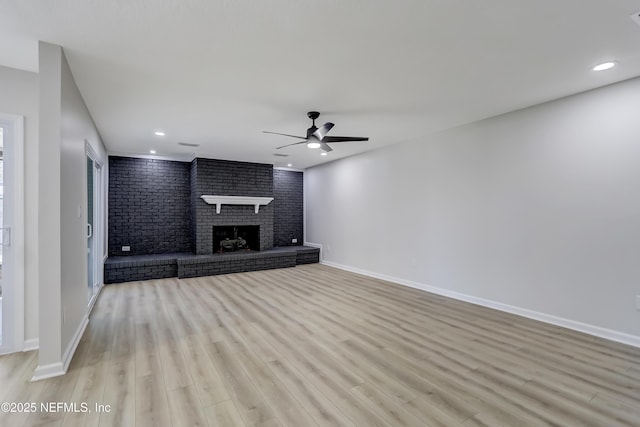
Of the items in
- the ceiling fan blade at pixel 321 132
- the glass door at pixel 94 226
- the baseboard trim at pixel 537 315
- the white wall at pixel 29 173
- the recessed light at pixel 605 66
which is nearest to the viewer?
the recessed light at pixel 605 66

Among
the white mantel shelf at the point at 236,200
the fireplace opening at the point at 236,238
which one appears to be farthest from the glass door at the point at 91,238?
the fireplace opening at the point at 236,238

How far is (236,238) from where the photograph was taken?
7453mm

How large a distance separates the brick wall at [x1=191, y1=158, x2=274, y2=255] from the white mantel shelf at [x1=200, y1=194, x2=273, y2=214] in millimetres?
106

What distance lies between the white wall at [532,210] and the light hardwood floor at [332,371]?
413 millimetres

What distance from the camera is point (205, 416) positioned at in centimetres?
186

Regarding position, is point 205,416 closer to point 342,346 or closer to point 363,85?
point 342,346

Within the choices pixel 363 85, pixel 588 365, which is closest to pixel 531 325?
pixel 588 365

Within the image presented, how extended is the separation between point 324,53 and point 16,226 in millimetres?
3220

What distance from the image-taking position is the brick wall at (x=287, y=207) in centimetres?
822

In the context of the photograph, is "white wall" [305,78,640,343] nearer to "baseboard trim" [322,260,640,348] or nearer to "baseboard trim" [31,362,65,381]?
"baseboard trim" [322,260,640,348]

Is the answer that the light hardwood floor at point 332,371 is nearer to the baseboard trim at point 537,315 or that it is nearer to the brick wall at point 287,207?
the baseboard trim at point 537,315

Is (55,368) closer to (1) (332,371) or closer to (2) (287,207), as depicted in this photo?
(1) (332,371)

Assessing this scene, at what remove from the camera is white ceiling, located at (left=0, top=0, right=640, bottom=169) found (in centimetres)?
195

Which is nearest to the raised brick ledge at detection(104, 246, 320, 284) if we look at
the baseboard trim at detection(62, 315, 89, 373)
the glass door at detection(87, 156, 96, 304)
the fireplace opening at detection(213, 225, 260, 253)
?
the fireplace opening at detection(213, 225, 260, 253)
